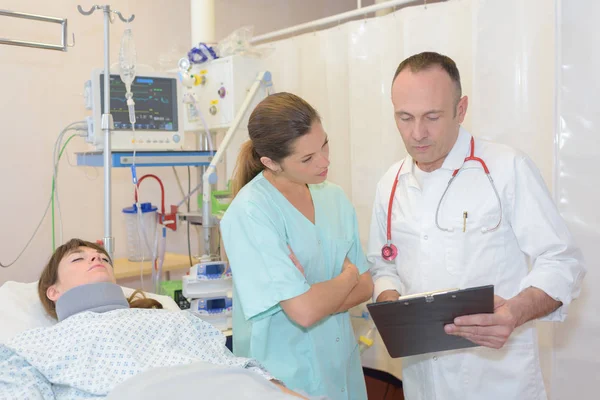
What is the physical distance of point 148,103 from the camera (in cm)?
250

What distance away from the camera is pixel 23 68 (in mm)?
3320

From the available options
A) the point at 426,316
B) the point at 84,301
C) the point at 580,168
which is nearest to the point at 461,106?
the point at 426,316

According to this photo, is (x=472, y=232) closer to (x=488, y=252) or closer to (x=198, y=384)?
(x=488, y=252)

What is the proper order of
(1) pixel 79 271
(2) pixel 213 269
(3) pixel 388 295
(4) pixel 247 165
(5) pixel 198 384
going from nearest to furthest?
(5) pixel 198 384, (3) pixel 388 295, (4) pixel 247 165, (1) pixel 79 271, (2) pixel 213 269

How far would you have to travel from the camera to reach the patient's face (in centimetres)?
198

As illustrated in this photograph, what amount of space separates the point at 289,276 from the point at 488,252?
1.79 ft

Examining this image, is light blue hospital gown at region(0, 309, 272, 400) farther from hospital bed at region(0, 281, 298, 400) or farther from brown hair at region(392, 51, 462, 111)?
brown hair at region(392, 51, 462, 111)

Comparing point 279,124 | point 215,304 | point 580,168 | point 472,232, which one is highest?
point 279,124

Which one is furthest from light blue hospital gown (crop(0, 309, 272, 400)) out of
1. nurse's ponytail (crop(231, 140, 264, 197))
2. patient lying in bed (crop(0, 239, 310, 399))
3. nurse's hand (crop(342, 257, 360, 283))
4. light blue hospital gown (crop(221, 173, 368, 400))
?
nurse's ponytail (crop(231, 140, 264, 197))

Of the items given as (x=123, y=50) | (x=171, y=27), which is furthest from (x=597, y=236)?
(x=171, y=27)

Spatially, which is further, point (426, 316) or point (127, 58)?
point (127, 58)

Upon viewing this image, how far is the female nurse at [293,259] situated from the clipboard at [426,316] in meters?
0.21

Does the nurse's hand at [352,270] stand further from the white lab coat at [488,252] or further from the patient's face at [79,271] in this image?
the patient's face at [79,271]

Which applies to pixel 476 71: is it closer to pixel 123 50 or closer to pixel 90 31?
pixel 123 50
